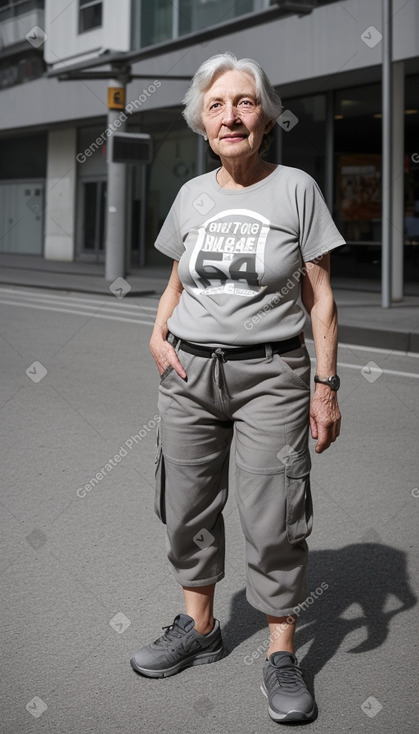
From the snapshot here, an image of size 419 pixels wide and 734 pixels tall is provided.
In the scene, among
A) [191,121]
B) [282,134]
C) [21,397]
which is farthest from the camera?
[282,134]

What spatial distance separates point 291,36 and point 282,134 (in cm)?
352

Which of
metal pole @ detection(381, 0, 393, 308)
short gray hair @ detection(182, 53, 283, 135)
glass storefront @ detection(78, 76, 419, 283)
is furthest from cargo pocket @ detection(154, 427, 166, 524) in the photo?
glass storefront @ detection(78, 76, 419, 283)

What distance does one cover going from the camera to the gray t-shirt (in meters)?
2.92

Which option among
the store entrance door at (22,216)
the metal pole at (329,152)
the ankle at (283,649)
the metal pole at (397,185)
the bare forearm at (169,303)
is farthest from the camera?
the store entrance door at (22,216)

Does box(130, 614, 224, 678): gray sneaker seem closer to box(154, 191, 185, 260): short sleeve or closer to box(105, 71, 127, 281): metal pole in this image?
box(154, 191, 185, 260): short sleeve

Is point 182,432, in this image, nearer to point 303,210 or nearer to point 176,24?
point 303,210

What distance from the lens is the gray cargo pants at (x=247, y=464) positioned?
2979 mm

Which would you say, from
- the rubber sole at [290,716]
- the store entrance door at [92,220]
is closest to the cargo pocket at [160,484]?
the rubber sole at [290,716]

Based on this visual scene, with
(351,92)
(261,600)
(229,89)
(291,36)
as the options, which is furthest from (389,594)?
(351,92)

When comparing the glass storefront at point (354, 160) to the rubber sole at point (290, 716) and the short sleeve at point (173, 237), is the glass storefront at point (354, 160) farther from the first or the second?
the rubber sole at point (290, 716)

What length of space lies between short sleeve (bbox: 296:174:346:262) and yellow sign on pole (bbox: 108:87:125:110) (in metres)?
16.1

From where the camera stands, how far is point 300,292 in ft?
9.98

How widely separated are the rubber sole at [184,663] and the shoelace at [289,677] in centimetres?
32

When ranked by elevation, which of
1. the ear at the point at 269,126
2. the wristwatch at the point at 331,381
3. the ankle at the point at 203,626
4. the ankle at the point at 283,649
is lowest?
the ankle at the point at 283,649
